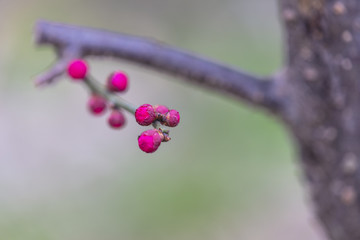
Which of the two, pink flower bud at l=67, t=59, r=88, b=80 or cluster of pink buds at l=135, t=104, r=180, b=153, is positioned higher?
pink flower bud at l=67, t=59, r=88, b=80

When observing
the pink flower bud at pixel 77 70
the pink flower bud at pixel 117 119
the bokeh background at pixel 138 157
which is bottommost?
the pink flower bud at pixel 117 119

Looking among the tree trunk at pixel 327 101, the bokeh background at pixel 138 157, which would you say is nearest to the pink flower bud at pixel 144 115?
the tree trunk at pixel 327 101

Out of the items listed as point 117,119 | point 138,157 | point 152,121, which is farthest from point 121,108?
point 138,157

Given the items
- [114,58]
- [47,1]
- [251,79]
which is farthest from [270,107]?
[47,1]

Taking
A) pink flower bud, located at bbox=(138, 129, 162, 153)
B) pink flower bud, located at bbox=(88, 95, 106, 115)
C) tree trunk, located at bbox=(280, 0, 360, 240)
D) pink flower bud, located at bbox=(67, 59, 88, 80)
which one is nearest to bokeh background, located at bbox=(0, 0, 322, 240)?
tree trunk, located at bbox=(280, 0, 360, 240)

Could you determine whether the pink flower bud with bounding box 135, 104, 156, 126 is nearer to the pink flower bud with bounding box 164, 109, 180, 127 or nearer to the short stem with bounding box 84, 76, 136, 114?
the pink flower bud with bounding box 164, 109, 180, 127

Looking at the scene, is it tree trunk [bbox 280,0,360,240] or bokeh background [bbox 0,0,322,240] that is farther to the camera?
bokeh background [bbox 0,0,322,240]

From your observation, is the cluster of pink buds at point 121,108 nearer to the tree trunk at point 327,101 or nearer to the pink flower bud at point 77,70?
the pink flower bud at point 77,70

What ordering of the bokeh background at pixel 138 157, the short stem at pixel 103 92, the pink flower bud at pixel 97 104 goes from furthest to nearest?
the bokeh background at pixel 138 157
the pink flower bud at pixel 97 104
the short stem at pixel 103 92

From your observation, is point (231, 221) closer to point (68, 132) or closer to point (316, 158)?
point (68, 132)
